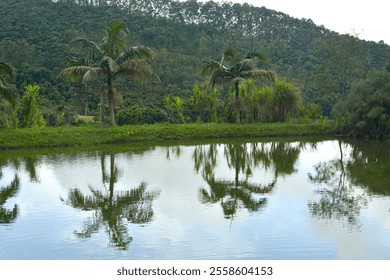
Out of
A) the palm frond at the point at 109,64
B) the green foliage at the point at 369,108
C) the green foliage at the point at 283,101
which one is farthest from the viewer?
the green foliage at the point at 283,101

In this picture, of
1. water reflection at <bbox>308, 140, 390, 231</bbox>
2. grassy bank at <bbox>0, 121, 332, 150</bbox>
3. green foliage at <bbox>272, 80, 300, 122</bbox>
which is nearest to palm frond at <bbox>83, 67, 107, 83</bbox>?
grassy bank at <bbox>0, 121, 332, 150</bbox>

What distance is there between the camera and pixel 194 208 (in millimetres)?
8562

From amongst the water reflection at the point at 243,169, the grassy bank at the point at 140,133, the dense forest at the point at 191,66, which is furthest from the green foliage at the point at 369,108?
the water reflection at the point at 243,169

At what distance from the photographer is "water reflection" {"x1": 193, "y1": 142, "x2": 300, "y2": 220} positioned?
9203 millimetres

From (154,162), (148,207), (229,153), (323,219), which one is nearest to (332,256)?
(323,219)

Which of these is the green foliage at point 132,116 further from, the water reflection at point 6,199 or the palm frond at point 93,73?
the water reflection at point 6,199

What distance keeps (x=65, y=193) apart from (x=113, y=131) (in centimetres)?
1189

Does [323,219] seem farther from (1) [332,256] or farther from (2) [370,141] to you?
(2) [370,141]

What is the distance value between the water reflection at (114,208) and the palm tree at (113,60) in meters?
10.7

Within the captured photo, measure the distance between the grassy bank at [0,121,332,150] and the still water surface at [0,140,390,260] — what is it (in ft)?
13.4

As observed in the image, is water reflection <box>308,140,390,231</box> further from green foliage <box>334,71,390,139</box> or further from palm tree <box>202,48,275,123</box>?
palm tree <box>202,48,275,123</box>

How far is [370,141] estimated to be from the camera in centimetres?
2327

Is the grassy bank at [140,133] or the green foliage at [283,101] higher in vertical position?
the green foliage at [283,101]

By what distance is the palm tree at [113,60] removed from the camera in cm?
2138
